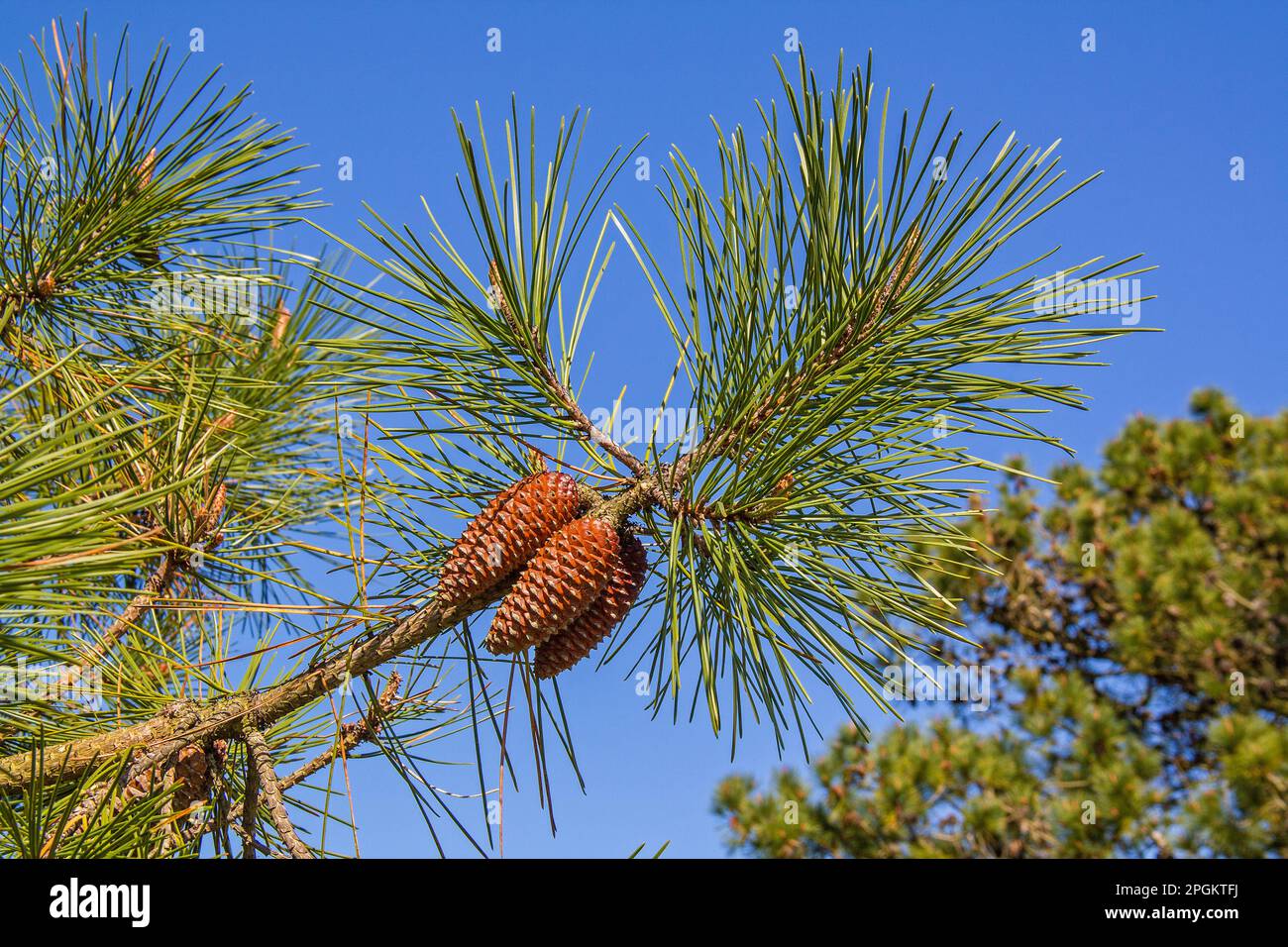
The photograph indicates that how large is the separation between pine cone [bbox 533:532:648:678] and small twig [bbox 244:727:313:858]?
0.20 metres

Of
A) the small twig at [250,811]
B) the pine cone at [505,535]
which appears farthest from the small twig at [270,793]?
the pine cone at [505,535]

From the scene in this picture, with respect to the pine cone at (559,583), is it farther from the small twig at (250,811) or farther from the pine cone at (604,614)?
the small twig at (250,811)

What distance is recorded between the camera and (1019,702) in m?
3.87

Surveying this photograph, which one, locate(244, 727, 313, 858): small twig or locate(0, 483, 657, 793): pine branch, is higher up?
locate(0, 483, 657, 793): pine branch

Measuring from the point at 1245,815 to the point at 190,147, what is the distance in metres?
Answer: 3.46

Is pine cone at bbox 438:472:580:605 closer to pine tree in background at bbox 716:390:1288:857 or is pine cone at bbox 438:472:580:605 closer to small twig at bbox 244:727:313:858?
small twig at bbox 244:727:313:858

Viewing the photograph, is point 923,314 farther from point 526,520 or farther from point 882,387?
point 526,520

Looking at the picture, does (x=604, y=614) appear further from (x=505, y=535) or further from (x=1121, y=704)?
(x=1121, y=704)

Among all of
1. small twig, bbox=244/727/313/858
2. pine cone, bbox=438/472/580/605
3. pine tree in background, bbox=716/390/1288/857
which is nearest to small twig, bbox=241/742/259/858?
small twig, bbox=244/727/313/858

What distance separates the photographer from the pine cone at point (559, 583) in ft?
2.06

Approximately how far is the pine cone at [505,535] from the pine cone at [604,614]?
0.05m

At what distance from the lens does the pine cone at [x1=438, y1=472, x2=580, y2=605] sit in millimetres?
655
